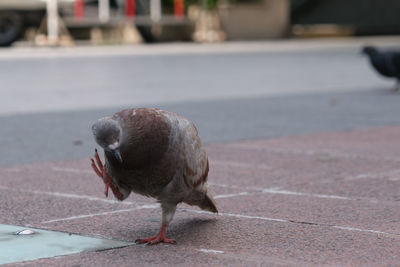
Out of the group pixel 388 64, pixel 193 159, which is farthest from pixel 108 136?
pixel 388 64

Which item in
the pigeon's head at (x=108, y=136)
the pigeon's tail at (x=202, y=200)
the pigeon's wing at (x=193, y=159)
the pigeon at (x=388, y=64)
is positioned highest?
the pigeon's head at (x=108, y=136)

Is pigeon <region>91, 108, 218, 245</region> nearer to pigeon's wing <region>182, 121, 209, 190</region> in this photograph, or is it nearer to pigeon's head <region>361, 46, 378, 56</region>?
pigeon's wing <region>182, 121, 209, 190</region>

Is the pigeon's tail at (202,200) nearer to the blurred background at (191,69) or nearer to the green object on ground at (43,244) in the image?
the green object on ground at (43,244)

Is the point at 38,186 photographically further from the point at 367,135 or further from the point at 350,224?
the point at 367,135

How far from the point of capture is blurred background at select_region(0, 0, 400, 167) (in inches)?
391

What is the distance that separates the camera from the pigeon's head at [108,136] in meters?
4.00

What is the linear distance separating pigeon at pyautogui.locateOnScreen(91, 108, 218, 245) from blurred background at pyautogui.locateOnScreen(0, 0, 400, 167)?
3035 mm

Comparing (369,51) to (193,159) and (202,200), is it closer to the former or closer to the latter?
(202,200)

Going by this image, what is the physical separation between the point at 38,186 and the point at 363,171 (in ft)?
8.08

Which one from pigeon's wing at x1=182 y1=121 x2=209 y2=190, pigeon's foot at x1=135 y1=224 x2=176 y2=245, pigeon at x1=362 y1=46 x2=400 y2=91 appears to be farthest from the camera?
pigeon at x1=362 y1=46 x2=400 y2=91

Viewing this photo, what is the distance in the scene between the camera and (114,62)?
1978cm

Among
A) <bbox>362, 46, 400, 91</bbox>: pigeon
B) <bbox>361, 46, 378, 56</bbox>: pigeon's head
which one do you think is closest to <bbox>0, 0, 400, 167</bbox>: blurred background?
<bbox>362, 46, 400, 91</bbox>: pigeon

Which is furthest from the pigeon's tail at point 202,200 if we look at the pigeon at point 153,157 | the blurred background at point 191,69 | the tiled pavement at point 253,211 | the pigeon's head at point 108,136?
the blurred background at point 191,69

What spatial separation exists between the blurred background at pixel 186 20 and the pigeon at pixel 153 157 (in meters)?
20.2
